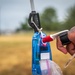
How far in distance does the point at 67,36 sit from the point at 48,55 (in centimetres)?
14

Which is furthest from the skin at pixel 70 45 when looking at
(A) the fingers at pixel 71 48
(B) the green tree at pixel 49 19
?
(B) the green tree at pixel 49 19

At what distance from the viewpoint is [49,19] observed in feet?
136

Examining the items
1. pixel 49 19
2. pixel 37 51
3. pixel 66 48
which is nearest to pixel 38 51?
pixel 37 51

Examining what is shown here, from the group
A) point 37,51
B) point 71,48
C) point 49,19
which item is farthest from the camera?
point 49,19

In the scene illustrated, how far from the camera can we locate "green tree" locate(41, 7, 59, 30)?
125 ft

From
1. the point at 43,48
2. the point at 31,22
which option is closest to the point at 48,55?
the point at 43,48

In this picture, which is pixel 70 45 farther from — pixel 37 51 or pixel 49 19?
pixel 49 19

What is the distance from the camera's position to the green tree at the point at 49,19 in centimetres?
3809

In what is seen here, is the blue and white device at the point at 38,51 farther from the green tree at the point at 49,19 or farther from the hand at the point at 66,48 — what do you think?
the green tree at the point at 49,19

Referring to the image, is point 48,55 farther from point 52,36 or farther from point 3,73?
point 3,73

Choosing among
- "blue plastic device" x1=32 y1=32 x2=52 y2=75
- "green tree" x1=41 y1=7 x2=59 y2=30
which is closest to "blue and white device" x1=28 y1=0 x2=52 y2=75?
"blue plastic device" x1=32 y1=32 x2=52 y2=75

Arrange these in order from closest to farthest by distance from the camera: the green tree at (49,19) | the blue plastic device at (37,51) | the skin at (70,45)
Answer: the skin at (70,45)
the blue plastic device at (37,51)
the green tree at (49,19)

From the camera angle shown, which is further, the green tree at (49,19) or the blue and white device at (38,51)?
the green tree at (49,19)

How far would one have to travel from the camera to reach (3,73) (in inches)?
248
